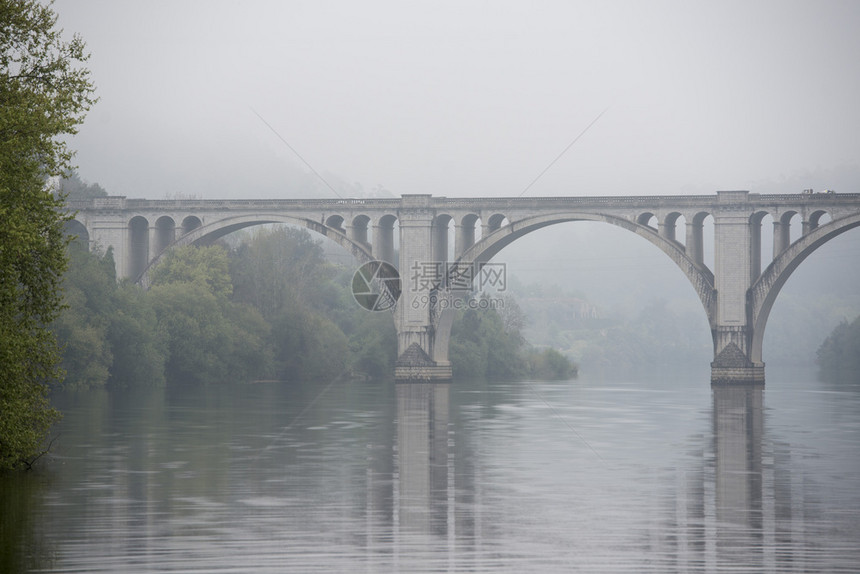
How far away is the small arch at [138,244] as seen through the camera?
86.0 metres

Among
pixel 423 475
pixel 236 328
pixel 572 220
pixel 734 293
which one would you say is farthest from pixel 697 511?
pixel 572 220

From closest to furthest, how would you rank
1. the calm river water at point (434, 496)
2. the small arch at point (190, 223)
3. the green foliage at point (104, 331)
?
the calm river water at point (434, 496)
the green foliage at point (104, 331)
the small arch at point (190, 223)

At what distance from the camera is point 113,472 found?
24.9m

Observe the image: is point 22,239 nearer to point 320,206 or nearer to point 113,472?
point 113,472

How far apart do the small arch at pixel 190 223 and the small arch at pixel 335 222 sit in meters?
9.42

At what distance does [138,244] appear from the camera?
87.1m

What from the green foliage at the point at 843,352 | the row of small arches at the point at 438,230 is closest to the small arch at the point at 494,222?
the row of small arches at the point at 438,230

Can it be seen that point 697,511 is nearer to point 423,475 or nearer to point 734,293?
point 423,475

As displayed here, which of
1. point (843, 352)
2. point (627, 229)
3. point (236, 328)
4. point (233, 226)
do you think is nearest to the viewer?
point (236, 328)

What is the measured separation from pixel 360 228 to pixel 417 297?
22.9 feet

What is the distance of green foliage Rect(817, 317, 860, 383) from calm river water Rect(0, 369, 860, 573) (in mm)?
78179

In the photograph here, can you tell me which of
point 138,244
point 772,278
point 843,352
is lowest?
point 843,352

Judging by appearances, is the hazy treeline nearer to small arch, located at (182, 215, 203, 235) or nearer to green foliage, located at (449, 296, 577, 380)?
green foliage, located at (449, 296, 577, 380)

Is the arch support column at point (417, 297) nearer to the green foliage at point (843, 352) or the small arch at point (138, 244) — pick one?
the small arch at point (138, 244)
